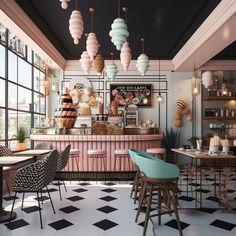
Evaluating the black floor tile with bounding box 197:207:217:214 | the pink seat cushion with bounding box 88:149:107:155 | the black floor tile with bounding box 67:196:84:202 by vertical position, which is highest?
the pink seat cushion with bounding box 88:149:107:155

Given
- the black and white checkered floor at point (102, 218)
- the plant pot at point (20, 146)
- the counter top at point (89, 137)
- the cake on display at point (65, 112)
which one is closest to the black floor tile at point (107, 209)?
the black and white checkered floor at point (102, 218)

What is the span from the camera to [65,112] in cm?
621

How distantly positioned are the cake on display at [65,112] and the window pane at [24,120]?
1041 mm

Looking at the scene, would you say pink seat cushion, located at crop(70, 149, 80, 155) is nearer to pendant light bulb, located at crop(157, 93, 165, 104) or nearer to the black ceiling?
the black ceiling

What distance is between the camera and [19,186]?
11.2 ft

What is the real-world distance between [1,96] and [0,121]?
1.80ft

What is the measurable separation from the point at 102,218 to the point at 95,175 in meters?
2.86

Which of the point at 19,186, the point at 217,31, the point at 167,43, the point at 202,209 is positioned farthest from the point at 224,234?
the point at 167,43

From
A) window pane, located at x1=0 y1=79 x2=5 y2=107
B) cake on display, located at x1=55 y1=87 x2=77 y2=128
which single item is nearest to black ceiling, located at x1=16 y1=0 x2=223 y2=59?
window pane, located at x1=0 y1=79 x2=5 y2=107

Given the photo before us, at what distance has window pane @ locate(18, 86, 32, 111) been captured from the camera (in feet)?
21.7

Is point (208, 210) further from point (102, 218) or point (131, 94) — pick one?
point (131, 94)

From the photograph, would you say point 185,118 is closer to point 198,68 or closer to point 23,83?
point 198,68

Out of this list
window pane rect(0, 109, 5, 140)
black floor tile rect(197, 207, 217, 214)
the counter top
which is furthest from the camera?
the counter top

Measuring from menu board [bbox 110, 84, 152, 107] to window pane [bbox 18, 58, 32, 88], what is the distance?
2.88m
